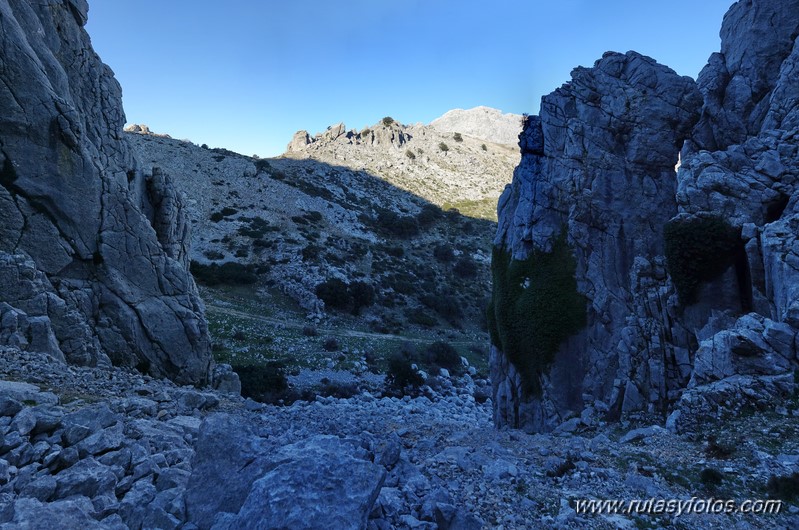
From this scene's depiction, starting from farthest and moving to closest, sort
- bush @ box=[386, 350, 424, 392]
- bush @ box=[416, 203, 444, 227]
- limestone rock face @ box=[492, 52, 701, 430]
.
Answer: bush @ box=[416, 203, 444, 227] < bush @ box=[386, 350, 424, 392] < limestone rock face @ box=[492, 52, 701, 430]

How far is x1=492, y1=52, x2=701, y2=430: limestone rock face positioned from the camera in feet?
68.5

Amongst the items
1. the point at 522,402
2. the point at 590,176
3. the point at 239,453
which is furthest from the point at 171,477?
the point at 590,176

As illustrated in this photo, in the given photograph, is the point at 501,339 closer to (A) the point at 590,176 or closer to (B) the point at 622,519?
(A) the point at 590,176

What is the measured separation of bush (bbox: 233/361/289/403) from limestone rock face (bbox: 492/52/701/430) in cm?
1410

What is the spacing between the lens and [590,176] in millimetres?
24312

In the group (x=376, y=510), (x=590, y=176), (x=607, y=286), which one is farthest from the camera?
(x=590, y=176)

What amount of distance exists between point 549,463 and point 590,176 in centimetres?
1940

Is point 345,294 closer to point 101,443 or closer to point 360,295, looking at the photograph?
point 360,295

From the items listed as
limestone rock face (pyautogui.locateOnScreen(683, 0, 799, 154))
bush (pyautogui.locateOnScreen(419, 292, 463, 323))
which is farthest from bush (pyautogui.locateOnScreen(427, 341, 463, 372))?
limestone rock face (pyautogui.locateOnScreen(683, 0, 799, 154))

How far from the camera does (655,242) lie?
22312 mm

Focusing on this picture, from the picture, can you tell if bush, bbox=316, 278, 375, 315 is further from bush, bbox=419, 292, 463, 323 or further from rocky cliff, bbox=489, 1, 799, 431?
rocky cliff, bbox=489, 1, 799, 431

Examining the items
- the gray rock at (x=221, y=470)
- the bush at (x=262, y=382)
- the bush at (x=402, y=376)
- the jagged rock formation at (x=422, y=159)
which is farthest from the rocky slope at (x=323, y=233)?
the gray rock at (x=221, y=470)

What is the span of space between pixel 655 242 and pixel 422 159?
103906 millimetres

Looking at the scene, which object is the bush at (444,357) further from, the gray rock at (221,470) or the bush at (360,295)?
the gray rock at (221,470)
